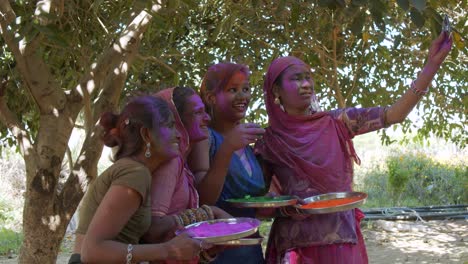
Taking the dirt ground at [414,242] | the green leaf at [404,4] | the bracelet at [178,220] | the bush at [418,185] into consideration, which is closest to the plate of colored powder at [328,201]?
the bracelet at [178,220]

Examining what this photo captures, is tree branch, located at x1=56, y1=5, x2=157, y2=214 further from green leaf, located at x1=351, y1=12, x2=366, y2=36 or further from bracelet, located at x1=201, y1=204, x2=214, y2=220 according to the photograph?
bracelet, located at x1=201, y1=204, x2=214, y2=220

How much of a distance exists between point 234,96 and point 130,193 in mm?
814

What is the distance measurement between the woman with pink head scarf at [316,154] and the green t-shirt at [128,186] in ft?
2.56

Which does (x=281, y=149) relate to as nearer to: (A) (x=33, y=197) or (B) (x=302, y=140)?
(B) (x=302, y=140)

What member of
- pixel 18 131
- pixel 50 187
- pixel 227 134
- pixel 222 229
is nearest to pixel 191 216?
pixel 222 229

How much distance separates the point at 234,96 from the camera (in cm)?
262

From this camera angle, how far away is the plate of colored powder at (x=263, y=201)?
92.4 inches

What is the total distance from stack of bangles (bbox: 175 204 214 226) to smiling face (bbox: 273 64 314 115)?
2.17 feet

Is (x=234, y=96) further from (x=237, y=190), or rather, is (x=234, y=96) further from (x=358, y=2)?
(x=358, y=2)

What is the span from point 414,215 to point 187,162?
28.5ft

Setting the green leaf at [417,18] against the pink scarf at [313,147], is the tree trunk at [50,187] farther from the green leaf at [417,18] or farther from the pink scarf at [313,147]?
the green leaf at [417,18]

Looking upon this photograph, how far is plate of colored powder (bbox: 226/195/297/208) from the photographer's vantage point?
92.4 inches

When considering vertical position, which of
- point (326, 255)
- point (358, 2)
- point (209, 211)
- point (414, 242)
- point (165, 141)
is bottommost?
point (414, 242)

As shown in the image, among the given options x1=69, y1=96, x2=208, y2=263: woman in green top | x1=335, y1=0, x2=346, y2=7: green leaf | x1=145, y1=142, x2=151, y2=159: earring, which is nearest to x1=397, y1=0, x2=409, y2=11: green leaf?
x1=335, y1=0, x2=346, y2=7: green leaf
